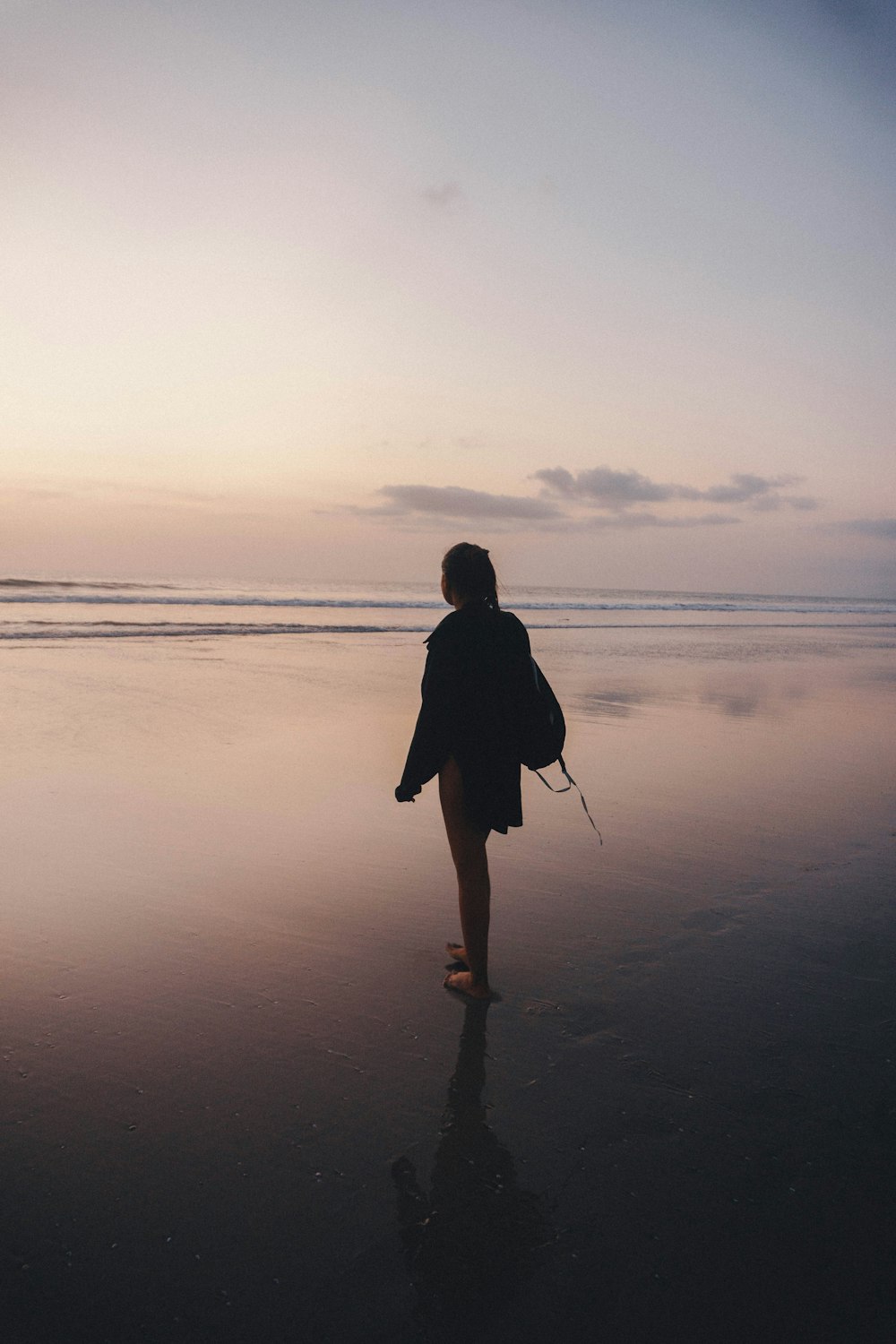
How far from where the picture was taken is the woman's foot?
3426 mm

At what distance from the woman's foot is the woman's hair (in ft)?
5.11

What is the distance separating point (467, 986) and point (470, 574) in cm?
172

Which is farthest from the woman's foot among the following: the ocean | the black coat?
the ocean

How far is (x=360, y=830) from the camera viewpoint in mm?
5633

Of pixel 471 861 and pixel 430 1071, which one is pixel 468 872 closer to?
pixel 471 861

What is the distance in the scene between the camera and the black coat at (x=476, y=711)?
11.8 feet

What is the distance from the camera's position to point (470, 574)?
371 centimetres

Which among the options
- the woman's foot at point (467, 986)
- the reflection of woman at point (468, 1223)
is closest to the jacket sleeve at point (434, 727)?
the woman's foot at point (467, 986)

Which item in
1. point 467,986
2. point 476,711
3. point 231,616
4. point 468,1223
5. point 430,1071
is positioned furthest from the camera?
point 231,616

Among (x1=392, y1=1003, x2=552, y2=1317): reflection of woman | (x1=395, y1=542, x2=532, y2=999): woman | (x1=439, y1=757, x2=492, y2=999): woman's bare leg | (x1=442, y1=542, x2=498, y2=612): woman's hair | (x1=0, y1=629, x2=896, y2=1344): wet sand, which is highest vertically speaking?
(x1=442, y1=542, x2=498, y2=612): woman's hair

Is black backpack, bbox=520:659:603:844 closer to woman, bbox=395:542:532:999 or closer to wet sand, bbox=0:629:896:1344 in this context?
woman, bbox=395:542:532:999

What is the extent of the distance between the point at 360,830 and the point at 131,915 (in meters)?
1.80

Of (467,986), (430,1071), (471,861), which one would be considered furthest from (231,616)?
(430,1071)

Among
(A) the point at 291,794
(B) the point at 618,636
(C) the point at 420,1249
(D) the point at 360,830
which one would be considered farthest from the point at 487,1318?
(B) the point at 618,636
